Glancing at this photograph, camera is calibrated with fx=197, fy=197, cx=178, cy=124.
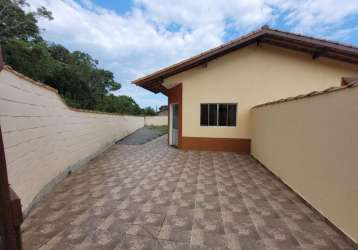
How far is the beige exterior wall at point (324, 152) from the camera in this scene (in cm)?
261

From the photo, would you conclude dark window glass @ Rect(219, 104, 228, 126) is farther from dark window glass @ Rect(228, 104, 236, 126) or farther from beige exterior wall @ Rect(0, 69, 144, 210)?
beige exterior wall @ Rect(0, 69, 144, 210)

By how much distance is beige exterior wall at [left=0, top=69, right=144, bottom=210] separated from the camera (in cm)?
291

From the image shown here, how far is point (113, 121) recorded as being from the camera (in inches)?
434

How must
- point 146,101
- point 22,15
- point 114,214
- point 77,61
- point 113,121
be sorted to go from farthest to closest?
point 146,101 < point 77,61 < point 22,15 < point 113,121 < point 114,214

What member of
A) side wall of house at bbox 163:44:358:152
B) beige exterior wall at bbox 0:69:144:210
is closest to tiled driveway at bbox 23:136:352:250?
beige exterior wall at bbox 0:69:144:210

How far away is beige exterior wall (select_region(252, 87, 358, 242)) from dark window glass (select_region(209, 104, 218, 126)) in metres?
3.66

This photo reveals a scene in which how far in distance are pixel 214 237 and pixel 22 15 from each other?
22.2 meters

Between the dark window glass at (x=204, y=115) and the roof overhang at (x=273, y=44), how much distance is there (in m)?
1.87

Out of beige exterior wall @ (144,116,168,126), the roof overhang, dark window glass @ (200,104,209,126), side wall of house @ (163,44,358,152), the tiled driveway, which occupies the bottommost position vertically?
the tiled driveway

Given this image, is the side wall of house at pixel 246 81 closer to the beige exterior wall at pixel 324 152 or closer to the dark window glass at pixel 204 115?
the dark window glass at pixel 204 115

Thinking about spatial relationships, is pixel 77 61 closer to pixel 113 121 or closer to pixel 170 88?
pixel 113 121

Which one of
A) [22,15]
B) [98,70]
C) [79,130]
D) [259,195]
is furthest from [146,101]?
[259,195]

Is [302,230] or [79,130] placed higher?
[79,130]

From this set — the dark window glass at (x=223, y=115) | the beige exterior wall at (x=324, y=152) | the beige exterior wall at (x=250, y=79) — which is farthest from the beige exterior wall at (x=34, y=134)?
the dark window glass at (x=223, y=115)
